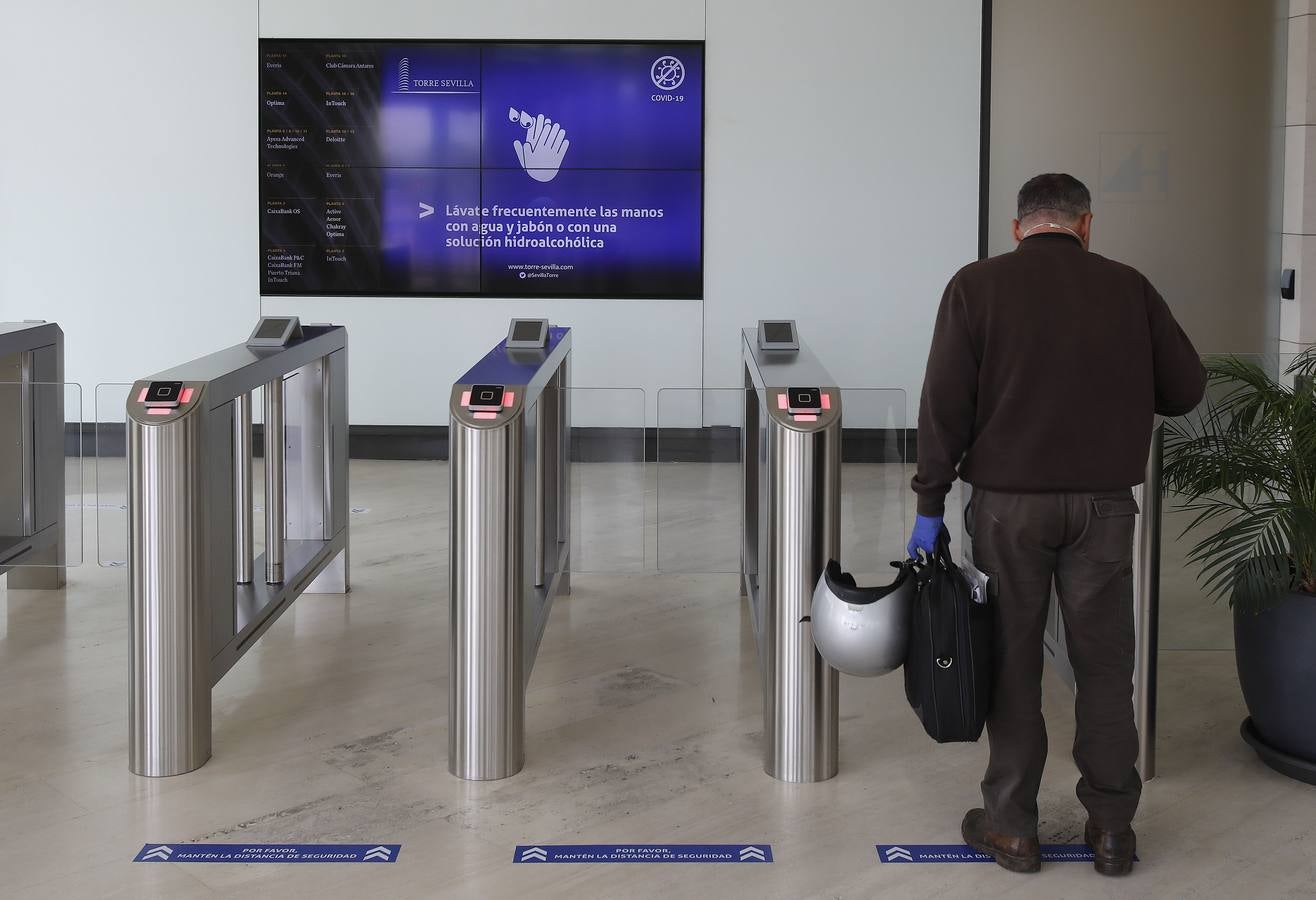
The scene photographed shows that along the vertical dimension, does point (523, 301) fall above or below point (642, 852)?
above

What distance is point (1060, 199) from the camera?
2.58 meters

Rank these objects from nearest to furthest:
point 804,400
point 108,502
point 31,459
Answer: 1. point 804,400
2. point 108,502
3. point 31,459

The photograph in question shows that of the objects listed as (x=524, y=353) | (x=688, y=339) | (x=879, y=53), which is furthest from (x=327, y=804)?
(x=879, y=53)

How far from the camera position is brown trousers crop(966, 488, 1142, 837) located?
253cm

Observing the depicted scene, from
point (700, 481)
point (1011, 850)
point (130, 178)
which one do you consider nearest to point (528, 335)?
point (700, 481)

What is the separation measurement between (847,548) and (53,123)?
538 centimetres

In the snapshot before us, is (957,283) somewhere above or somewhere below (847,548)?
above

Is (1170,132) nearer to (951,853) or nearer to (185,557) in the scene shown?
(951,853)

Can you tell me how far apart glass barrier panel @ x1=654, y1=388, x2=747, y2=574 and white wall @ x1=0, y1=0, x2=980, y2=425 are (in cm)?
321

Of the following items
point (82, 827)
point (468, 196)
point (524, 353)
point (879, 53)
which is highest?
point (879, 53)

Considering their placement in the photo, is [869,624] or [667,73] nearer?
[869,624]

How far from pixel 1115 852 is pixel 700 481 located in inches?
65.1

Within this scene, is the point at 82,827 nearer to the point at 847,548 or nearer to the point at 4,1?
the point at 847,548

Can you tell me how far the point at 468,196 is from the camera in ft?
23.6
